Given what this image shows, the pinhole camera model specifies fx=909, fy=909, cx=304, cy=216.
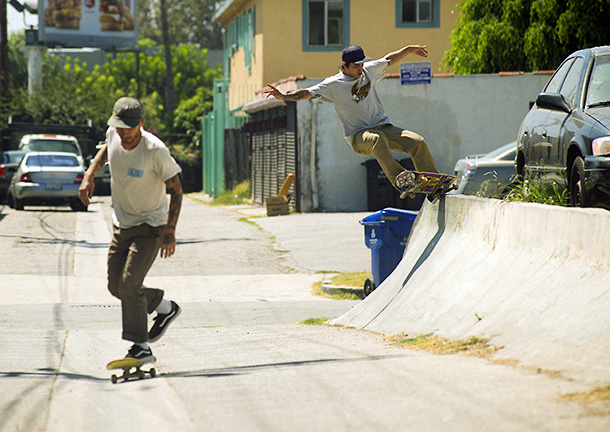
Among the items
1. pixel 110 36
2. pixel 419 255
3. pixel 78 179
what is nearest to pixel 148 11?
pixel 110 36

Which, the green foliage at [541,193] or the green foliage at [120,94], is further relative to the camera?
the green foliage at [120,94]

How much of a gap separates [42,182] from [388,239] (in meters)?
15.7

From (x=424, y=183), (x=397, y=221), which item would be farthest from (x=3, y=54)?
(x=424, y=183)

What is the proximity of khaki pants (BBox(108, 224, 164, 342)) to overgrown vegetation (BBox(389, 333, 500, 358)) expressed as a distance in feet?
6.28

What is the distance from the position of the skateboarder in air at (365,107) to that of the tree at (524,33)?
49.7 feet

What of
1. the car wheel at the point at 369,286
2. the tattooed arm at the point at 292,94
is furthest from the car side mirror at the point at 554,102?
the car wheel at the point at 369,286

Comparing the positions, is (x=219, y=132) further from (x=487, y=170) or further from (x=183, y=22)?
(x=183, y=22)

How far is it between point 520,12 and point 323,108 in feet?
19.0

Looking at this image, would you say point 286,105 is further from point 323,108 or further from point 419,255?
point 419,255

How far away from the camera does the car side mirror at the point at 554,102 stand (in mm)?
7673

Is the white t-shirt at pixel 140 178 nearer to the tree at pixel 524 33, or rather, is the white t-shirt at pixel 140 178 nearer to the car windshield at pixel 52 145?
the tree at pixel 524 33

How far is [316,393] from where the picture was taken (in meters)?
4.99

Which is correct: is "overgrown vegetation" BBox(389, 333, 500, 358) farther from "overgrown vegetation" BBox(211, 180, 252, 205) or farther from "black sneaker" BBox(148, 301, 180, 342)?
"overgrown vegetation" BBox(211, 180, 252, 205)

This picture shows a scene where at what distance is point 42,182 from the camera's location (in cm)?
2434
